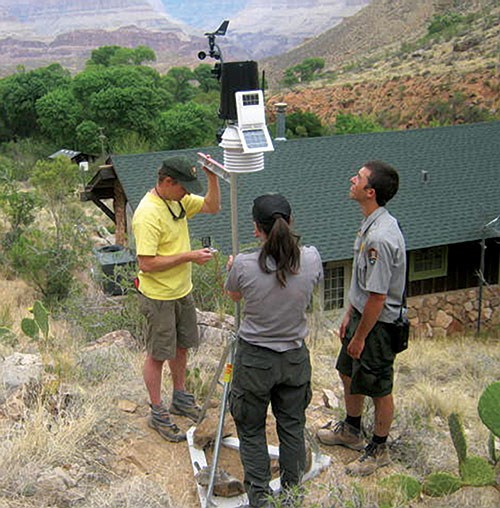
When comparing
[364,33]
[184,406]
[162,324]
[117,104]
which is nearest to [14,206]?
[184,406]

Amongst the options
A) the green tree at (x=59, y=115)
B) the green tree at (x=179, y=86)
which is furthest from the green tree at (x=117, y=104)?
the green tree at (x=179, y=86)

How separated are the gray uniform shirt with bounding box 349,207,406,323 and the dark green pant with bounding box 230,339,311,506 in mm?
543

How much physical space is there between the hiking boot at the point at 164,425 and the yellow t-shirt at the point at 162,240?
77 cm

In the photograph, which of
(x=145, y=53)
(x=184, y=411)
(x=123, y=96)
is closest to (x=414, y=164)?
(x=184, y=411)

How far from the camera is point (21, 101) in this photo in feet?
127

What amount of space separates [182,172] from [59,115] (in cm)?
3396

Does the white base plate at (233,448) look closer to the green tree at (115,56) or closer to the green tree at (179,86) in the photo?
the green tree at (179,86)

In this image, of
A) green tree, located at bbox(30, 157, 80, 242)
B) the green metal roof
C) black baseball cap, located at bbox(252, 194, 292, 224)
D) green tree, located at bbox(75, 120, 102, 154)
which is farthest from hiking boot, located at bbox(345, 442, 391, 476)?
green tree, located at bbox(75, 120, 102, 154)

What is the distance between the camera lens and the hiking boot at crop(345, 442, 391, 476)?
3844mm

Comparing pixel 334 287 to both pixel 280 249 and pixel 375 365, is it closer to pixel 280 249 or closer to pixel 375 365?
pixel 375 365

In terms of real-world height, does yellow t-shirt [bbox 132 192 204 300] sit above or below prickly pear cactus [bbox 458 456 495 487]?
above

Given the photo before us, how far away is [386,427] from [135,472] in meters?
1.50

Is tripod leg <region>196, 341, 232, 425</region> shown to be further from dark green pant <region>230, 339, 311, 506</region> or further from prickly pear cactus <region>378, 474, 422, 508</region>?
prickly pear cactus <region>378, 474, 422, 508</region>

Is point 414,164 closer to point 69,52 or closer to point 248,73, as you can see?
point 248,73
